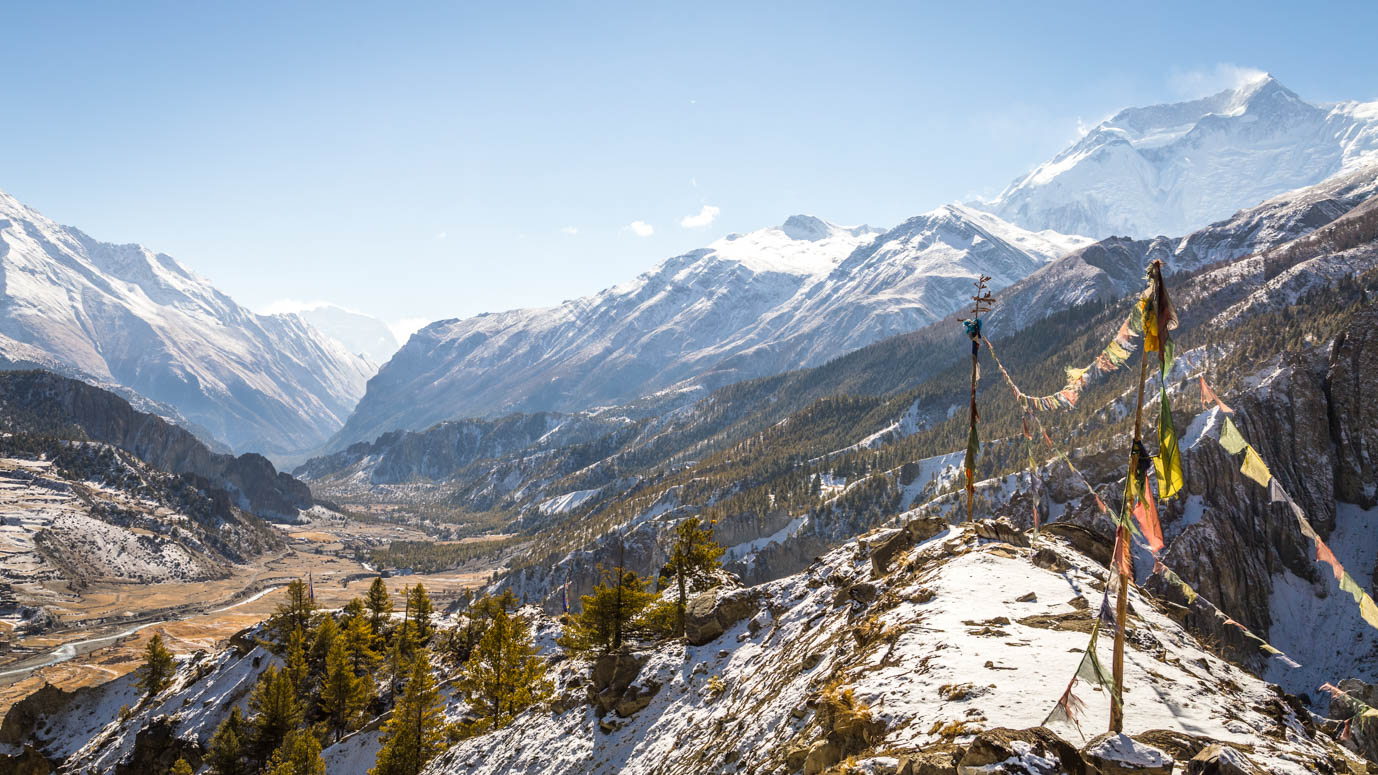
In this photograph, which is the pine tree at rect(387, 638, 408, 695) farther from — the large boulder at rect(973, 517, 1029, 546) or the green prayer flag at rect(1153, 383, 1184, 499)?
the green prayer flag at rect(1153, 383, 1184, 499)

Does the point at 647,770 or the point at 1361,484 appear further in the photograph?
the point at 1361,484

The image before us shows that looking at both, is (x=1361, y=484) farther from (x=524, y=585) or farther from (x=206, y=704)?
(x=524, y=585)

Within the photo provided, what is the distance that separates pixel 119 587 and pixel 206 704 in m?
169

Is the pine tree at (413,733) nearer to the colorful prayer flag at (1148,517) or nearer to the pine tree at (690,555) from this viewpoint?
the pine tree at (690,555)

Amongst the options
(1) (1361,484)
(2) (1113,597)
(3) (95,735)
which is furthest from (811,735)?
(1) (1361,484)

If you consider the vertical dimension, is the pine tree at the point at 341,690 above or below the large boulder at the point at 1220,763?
below

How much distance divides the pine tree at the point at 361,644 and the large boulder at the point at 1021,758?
210 feet

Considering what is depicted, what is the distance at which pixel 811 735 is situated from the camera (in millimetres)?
18656

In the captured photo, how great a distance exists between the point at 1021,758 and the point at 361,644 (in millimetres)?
68231

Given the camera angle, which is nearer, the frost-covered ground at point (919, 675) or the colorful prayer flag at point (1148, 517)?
the colorful prayer flag at point (1148, 517)

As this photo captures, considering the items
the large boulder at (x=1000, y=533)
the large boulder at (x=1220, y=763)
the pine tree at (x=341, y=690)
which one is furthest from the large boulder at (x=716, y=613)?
the pine tree at (x=341, y=690)

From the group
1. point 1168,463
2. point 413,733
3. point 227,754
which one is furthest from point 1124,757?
point 227,754

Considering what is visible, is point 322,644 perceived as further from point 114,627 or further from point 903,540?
point 114,627

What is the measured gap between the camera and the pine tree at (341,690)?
5784cm
